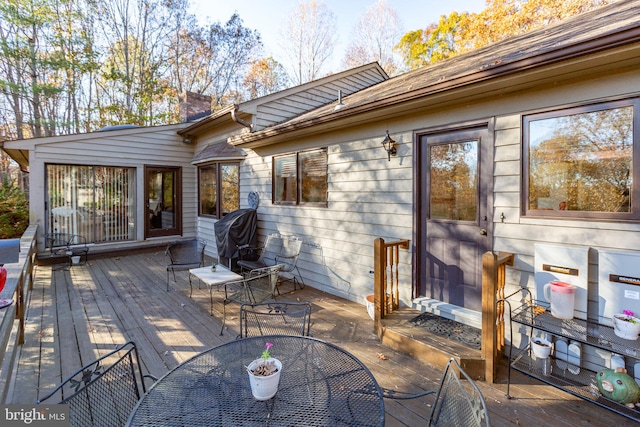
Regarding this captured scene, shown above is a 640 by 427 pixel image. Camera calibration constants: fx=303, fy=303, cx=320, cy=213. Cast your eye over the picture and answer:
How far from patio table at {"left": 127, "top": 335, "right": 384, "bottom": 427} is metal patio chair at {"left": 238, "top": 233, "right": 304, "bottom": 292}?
314 centimetres

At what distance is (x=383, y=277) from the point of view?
→ 332 cm

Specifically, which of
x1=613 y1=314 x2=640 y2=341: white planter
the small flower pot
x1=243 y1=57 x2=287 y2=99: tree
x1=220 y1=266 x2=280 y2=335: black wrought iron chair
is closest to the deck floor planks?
x1=220 y1=266 x2=280 y2=335: black wrought iron chair

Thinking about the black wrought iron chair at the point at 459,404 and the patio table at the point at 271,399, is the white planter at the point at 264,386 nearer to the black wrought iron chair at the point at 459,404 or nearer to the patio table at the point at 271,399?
→ the patio table at the point at 271,399

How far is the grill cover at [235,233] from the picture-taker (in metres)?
5.55

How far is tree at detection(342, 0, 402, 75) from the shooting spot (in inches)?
598

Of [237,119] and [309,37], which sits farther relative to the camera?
[309,37]

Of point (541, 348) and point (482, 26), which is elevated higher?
point (482, 26)

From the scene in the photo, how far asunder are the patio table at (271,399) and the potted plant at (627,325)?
1889 mm

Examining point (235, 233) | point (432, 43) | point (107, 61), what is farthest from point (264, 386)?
point (432, 43)

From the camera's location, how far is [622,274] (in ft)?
7.45

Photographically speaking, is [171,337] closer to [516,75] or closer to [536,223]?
[536,223]

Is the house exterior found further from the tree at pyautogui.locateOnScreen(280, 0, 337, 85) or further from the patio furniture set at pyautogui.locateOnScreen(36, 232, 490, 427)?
the tree at pyautogui.locateOnScreen(280, 0, 337, 85)

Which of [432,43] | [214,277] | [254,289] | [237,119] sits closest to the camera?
[214,277]

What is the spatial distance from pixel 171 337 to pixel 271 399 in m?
2.26
